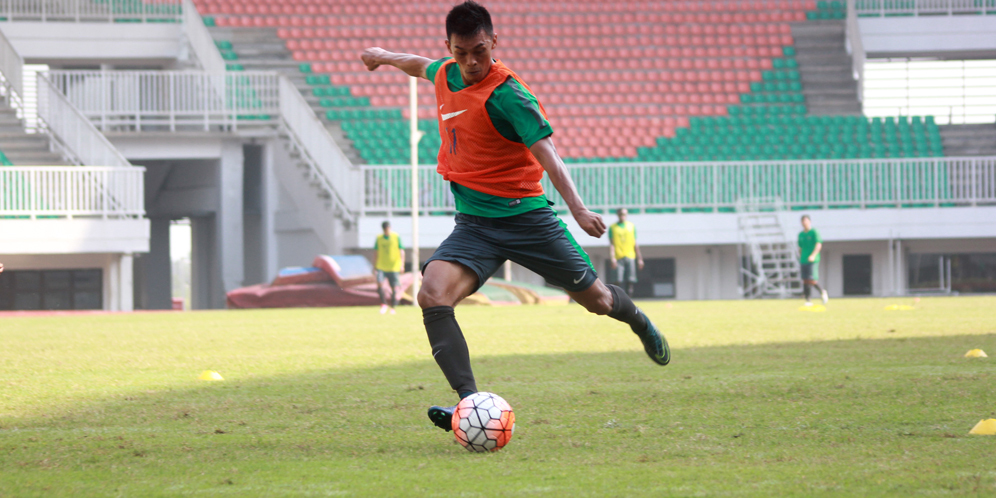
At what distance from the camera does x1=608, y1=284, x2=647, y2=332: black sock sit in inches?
183

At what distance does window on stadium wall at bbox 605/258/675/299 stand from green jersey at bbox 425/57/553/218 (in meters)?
19.9

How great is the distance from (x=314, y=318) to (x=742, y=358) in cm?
875

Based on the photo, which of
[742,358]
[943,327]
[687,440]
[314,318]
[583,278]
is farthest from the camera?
[314,318]

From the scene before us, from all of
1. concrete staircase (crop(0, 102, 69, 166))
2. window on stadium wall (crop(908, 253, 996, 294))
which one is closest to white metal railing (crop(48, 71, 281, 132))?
concrete staircase (crop(0, 102, 69, 166))

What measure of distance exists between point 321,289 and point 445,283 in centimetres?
1597

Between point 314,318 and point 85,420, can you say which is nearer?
point 85,420

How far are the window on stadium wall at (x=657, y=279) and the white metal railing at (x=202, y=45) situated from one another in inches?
430

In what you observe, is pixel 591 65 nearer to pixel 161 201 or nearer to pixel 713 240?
pixel 713 240

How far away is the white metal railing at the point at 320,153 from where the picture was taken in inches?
881

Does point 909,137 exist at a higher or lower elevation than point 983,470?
higher

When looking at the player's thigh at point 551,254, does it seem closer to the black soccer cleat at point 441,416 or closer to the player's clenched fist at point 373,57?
the black soccer cleat at point 441,416

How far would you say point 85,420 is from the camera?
186 inches

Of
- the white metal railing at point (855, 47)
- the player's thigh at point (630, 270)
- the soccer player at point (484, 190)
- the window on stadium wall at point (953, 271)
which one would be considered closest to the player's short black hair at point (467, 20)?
the soccer player at point (484, 190)

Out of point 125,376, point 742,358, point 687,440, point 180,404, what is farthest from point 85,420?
point 742,358
